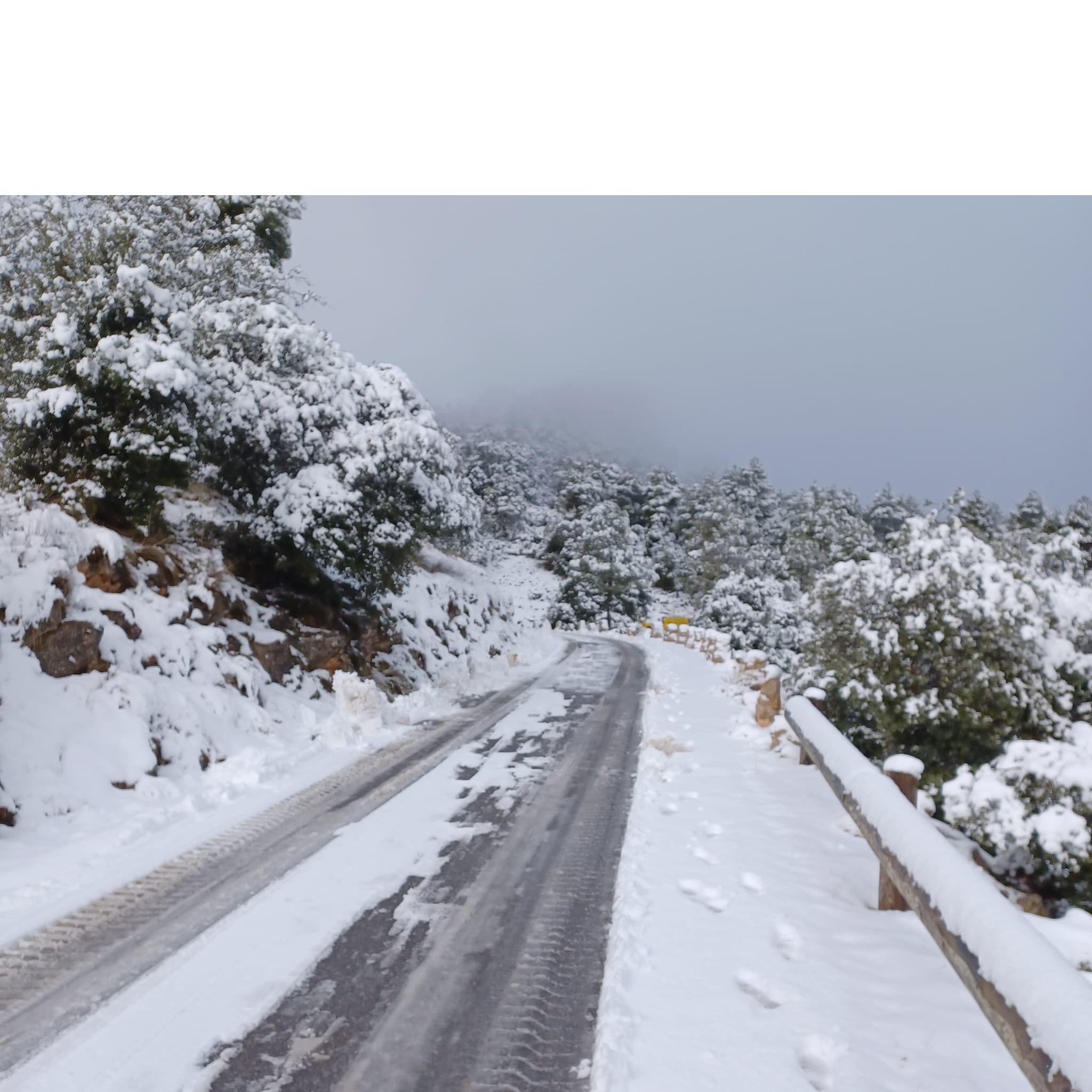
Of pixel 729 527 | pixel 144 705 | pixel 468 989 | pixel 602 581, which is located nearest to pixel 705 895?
pixel 468 989

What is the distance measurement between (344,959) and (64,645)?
5946 millimetres

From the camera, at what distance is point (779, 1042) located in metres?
3.35

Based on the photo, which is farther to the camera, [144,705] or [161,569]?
[161,569]

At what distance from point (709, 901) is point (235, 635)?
889 centimetres

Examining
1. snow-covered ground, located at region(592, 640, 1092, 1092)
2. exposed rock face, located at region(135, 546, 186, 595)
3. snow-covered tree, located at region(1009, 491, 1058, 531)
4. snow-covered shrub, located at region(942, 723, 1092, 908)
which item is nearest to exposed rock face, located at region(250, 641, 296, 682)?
exposed rock face, located at region(135, 546, 186, 595)

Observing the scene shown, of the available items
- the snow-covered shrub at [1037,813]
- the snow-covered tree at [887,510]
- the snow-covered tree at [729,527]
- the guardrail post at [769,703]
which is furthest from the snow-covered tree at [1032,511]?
the snow-covered shrub at [1037,813]

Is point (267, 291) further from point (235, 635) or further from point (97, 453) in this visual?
point (235, 635)

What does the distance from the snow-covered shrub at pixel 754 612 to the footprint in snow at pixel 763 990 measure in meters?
28.9

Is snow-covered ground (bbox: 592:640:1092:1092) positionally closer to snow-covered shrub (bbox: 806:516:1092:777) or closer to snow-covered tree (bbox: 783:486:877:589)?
snow-covered shrub (bbox: 806:516:1092:777)

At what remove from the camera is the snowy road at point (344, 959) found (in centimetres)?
324

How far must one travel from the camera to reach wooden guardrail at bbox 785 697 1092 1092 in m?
2.22

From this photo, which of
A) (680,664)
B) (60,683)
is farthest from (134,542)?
(680,664)

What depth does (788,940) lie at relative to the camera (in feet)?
14.1

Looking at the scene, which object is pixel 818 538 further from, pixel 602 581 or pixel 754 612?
pixel 602 581
